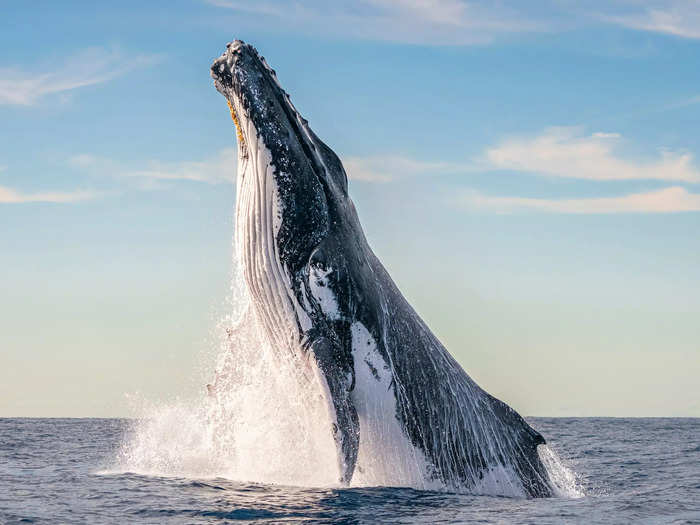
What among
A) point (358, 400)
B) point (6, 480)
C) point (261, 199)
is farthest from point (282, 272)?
point (6, 480)

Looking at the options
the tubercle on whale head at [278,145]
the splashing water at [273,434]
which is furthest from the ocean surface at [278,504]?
the tubercle on whale head at [278,145]

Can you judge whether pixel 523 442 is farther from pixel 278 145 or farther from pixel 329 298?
pixel 278 145

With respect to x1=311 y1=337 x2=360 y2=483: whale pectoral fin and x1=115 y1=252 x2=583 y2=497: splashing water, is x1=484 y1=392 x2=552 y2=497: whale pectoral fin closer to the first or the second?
x1=115 y1=252 x2=583 y2=497: splashing water

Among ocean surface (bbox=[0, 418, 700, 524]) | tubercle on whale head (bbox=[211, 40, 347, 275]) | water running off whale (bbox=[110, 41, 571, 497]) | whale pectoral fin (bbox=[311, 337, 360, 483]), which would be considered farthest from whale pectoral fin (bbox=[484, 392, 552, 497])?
tubercle on whale head (bbox=[211, 40, 347, 275])

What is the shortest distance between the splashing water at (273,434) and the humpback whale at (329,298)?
20 centimetres

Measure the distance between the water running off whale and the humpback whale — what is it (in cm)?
1

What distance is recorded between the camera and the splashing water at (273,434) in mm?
9469

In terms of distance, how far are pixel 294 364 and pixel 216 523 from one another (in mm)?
2184

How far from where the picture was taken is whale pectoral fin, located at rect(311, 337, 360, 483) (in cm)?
869

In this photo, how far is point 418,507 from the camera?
864 centimetres

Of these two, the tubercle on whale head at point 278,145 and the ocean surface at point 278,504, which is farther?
the tubercle on whale head at point 278,145

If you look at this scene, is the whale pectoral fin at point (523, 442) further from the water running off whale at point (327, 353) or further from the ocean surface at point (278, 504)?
the ocean surface at point (278, 504)

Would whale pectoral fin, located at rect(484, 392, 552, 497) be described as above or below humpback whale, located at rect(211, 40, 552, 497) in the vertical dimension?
below

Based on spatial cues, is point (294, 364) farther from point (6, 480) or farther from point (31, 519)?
point (6, 480)
